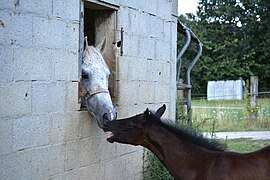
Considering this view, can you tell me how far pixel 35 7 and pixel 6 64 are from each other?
0.68m

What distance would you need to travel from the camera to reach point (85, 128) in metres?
5.52

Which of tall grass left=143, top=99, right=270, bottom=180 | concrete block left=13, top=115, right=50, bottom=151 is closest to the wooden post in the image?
tall grass left=143, top=99, right=270, bottom=180

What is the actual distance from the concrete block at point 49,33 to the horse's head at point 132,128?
3.19ft

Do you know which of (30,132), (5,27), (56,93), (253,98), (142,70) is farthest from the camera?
(253,98)

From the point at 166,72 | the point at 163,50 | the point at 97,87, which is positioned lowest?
the point at 97,87

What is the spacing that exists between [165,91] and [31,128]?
3063 millimetres

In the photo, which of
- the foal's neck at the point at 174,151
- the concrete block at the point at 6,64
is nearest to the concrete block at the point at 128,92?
the foal's neck at the point at 174,151

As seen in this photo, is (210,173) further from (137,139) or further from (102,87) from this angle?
(102,87)

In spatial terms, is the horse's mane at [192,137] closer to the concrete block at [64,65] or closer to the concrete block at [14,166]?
the concrete block at [64,65]

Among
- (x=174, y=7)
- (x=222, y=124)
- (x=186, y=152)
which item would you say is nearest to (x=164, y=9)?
(x=174, y=7)

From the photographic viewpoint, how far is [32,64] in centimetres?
464

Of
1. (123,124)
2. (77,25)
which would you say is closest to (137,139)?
(123,124)

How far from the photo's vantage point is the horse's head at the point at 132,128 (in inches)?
192

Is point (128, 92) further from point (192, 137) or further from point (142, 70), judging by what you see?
point (192, 137)
